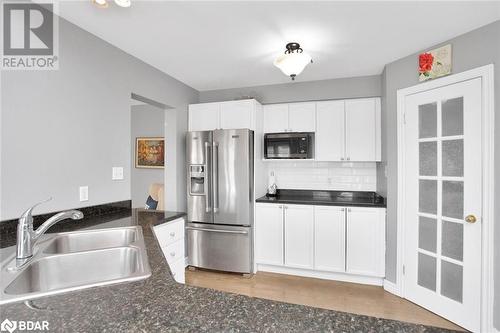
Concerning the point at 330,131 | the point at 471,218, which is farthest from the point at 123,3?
the point at 471,218

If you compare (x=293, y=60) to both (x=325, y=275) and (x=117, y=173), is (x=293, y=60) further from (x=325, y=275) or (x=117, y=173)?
(x=325, y=275)

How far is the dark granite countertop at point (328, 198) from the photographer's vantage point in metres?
2.96

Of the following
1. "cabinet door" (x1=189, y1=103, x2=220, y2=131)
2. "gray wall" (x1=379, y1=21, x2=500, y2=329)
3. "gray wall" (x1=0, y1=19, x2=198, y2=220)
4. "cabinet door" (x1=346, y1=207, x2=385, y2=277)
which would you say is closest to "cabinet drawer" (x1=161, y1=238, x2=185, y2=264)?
"gray wall" (x1=0, y1=19, x2=198, y2=220)

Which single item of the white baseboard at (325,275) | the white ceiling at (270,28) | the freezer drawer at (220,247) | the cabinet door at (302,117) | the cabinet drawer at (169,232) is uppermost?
the white ceiling at (270,28)

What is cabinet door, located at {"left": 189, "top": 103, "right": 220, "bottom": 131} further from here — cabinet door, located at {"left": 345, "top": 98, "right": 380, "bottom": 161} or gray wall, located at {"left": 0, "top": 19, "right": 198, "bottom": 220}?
cabinet door, located at {"left": 345, "top": 98, "right": 380, "bottom": 161}

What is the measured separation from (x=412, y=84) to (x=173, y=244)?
110 inches

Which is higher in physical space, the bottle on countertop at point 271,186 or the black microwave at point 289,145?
the black microwave at point 289,145

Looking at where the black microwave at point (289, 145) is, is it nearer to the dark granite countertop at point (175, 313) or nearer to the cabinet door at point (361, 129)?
the cabinet door at point (361, 129)

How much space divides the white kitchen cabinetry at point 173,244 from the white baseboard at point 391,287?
2258mm

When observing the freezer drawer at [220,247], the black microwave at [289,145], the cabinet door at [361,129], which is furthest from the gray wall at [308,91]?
the freezer drawer at [220,247]

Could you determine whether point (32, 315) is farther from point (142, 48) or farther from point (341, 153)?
point (341, 153)

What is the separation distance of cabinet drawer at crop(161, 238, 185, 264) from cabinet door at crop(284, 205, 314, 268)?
1.44 metres

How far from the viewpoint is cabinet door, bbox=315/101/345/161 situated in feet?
10.6

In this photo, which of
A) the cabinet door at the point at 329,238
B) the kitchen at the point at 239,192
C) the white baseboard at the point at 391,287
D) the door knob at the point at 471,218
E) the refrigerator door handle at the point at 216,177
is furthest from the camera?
the refrigerator door handle at the point at 216,177
